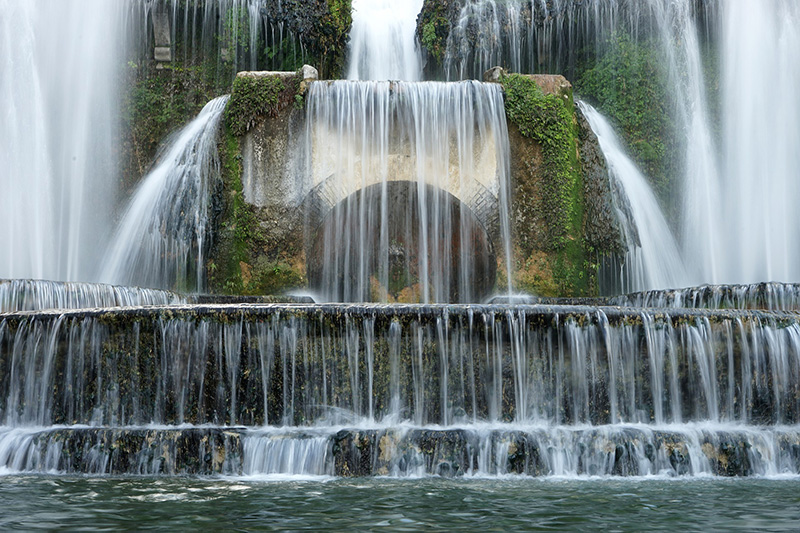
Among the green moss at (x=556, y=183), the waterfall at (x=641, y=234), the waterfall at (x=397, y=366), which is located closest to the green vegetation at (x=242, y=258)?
the green moss at (x=556, y=183)

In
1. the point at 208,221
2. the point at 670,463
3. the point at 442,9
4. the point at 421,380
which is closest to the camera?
the point at 670,463

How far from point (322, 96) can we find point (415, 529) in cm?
983

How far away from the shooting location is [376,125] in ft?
43.0

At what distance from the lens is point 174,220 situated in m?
12.8

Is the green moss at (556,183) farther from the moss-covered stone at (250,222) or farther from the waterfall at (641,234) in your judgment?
the moss-covered stone at (250,222)

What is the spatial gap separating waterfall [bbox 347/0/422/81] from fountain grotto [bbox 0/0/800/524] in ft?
0.20

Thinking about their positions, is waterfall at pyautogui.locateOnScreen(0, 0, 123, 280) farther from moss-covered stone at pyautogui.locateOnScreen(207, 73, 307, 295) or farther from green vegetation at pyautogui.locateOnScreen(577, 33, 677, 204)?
green vegetation at pyautogui.locateOnScreen(577, 33, 677, 204)

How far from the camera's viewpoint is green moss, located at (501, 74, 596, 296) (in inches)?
514

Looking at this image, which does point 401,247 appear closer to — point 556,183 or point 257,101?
point 556,183

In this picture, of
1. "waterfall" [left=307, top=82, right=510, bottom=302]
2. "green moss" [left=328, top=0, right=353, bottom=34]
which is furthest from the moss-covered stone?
"green moss" [left=328, top=0, right=353, bottom=34]

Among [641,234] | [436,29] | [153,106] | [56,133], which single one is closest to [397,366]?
[641,234]

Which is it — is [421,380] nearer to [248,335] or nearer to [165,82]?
[248,335]

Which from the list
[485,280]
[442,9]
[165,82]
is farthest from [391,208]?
[165,82]

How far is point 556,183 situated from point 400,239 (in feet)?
8.46
